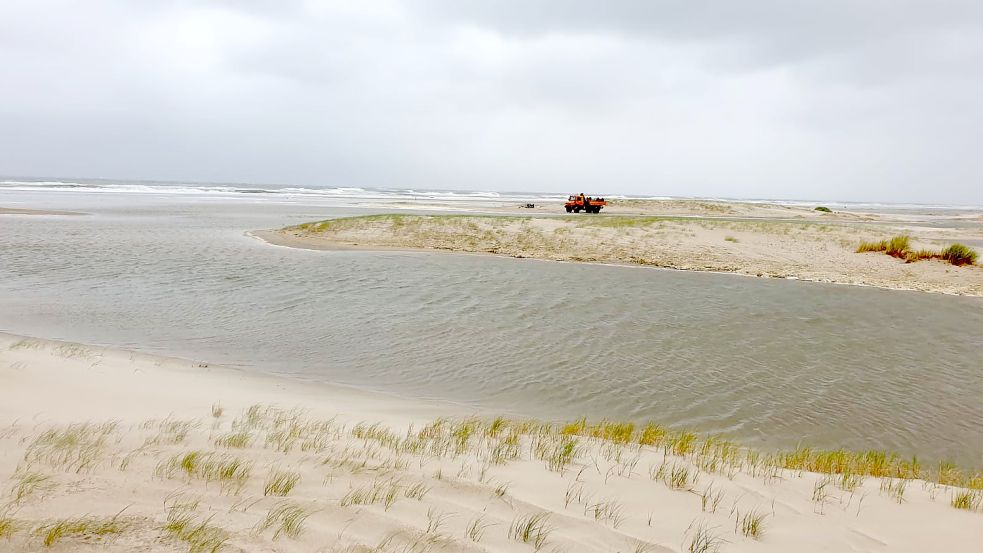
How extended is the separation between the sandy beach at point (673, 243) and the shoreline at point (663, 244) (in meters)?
0.04

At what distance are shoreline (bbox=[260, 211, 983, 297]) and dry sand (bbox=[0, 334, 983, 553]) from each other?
678 inches

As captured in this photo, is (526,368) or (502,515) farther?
(526,368)

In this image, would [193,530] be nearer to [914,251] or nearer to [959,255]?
[959,255]

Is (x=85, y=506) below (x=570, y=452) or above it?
above

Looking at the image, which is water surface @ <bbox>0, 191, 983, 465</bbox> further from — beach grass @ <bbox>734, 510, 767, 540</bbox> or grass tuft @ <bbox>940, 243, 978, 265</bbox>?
grass tuft @ <bbox>940, 243, 978, 265</bbox>

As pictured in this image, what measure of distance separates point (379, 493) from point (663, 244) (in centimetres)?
2323

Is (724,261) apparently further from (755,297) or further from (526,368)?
(526,368)

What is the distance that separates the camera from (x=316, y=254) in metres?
22.7

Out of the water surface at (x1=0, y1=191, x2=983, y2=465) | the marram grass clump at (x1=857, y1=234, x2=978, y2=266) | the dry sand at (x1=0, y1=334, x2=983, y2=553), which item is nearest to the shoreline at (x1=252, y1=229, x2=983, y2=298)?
the water surface at (x1=0, y1=191, x2=983, y2=465)

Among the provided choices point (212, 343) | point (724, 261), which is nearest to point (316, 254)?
point (212, 343)

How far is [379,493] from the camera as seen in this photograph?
4113mm

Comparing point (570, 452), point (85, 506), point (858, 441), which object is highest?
point (85, 506)

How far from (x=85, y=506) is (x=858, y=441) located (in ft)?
27.9

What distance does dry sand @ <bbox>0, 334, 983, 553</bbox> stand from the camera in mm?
3504
